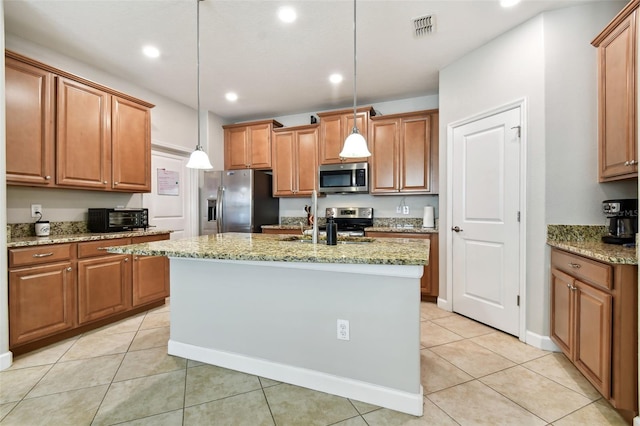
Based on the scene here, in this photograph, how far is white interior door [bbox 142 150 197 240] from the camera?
398 centimetres

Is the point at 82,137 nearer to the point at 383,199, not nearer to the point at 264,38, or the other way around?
the point at 264,38

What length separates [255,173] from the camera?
4344 millimetres

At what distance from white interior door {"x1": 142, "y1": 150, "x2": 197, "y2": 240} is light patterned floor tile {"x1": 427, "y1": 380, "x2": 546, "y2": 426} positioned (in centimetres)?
350

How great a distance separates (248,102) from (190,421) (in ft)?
12.6

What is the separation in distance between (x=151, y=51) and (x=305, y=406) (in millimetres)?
3279

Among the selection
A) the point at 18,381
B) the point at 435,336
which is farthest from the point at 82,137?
the point at 435,336

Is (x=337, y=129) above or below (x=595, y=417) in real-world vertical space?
above

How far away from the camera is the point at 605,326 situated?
1611 mm

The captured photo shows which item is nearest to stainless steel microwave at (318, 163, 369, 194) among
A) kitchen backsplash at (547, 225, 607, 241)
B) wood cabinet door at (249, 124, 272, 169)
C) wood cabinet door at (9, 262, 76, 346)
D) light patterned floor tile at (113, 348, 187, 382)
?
wood cabinet door at (249, 124, 272, 169)

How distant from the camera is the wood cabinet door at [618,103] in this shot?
5.95 feet

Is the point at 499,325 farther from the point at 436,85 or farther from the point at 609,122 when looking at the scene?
the point at 436,85

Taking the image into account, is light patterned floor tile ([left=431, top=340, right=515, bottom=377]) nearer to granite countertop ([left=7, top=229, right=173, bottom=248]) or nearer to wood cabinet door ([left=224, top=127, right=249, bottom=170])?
granite countertop ([left=7, top=229, right=173, bottom=248])

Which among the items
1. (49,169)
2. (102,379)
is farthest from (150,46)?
(102,379)

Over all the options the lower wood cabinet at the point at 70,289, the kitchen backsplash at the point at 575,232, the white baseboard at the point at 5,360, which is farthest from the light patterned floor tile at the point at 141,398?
the kitchen backsplash at the point at 575,232
